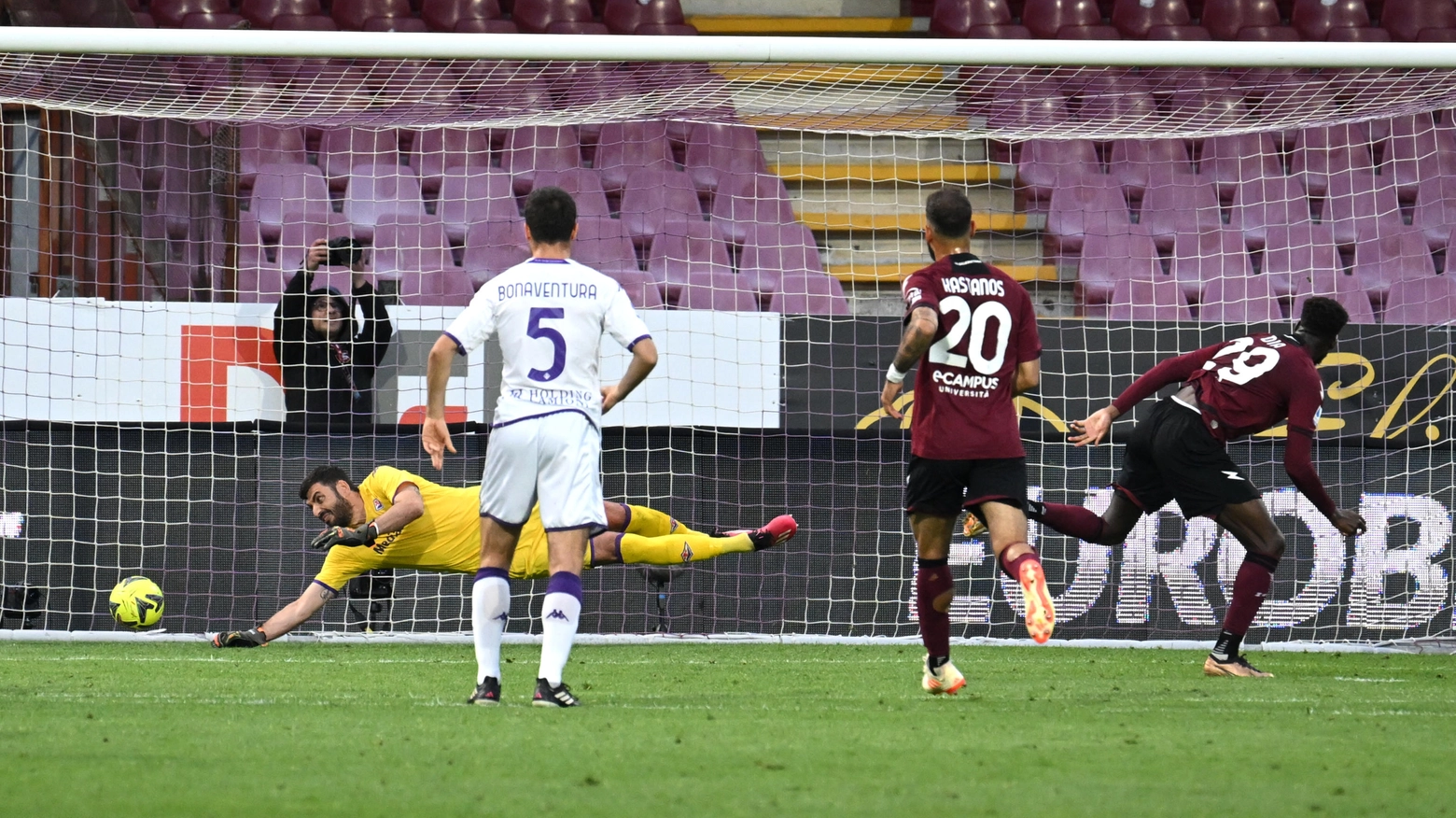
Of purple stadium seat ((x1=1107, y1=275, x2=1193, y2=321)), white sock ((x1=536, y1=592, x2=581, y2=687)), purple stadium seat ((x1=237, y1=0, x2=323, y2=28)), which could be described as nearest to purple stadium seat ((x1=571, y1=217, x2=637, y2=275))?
purple stadium seat ((x1=1107, y1=275, x2=1193, y2=321))

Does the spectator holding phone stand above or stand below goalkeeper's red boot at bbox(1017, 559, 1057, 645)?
above

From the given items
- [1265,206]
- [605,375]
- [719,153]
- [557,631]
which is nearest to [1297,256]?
[1265,206]

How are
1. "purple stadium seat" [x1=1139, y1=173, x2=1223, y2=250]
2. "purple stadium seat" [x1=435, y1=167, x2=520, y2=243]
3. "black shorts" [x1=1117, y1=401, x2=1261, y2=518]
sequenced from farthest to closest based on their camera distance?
"purple stadium seat" [x1=1139, y1=173, x2=1223, y2=250] → "purple stadium seat" [x1=435, y1=167, x2=520, y2=243] → "black shorts" [x1=1117, y1=401, x2=1261, y2=518]

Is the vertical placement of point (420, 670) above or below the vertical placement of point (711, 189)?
below

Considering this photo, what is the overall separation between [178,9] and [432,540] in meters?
6.19

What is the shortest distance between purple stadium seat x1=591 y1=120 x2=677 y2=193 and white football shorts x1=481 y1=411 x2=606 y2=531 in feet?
20.6

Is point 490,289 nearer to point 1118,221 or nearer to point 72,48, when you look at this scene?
point 72,48

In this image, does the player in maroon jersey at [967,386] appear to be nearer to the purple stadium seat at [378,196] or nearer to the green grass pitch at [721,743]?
the green grass pitch at [721,743]

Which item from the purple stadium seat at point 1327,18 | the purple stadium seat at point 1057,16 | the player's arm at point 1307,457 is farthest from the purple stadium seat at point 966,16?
the player's arm at point 1307,457

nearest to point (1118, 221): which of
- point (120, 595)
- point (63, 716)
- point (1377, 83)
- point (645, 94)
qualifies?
point (1377, 83)

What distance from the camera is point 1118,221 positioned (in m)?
11.3

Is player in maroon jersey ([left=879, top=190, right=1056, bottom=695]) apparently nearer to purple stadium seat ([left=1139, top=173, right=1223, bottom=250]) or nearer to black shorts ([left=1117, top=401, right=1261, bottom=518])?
black shorts ([left=1117, top=401, right=1261, bottom=518])

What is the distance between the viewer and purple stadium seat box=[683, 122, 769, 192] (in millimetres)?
11180

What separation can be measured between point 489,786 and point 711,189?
26.6 feet
